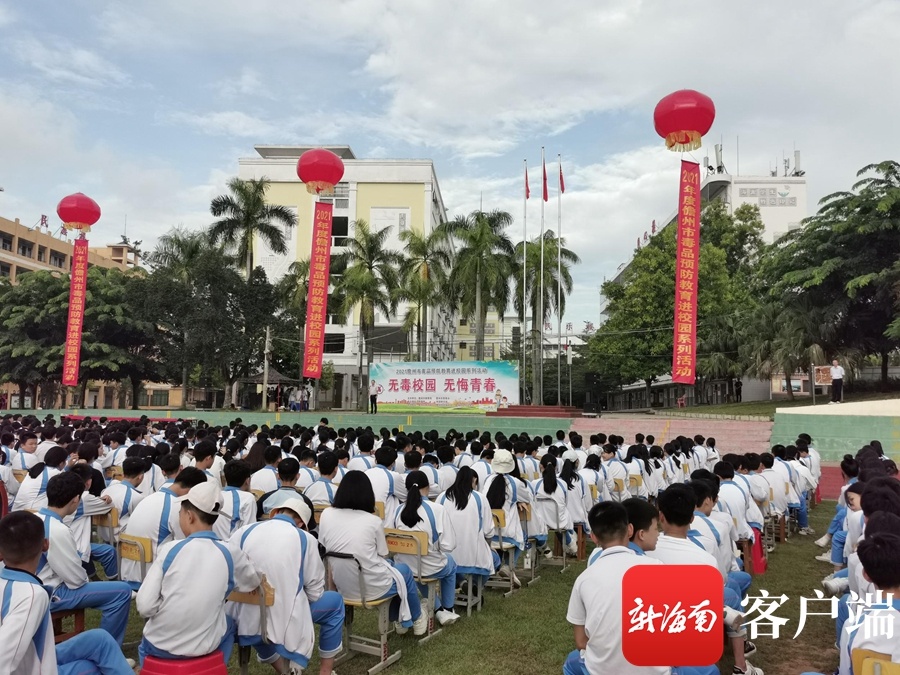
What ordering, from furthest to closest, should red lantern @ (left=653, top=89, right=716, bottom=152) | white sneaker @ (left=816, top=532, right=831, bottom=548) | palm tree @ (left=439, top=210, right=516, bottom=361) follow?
1. palm tree @ (left=439, top=210, right=516, bottom=361)
2. red lantern @ (left=653, top=89, right=716, bottom=152)
3. white sneaker @ (left=816, top=532, right=831, bottom=548)

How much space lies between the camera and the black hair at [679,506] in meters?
3.41

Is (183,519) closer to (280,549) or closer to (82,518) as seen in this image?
(280,549)

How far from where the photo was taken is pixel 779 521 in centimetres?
859

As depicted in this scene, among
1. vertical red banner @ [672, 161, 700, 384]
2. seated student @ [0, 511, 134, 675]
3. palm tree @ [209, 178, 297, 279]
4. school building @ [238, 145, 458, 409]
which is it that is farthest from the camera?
school building @ [238, 145, 458, 409]

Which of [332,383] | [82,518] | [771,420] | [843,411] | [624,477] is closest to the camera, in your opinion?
[82,518]

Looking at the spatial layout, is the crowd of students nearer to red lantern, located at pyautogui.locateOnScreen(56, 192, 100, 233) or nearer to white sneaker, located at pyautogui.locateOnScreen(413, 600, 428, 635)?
white sneaker, located at pyautogui.locateOnScreen(413, 600, 428, 635)

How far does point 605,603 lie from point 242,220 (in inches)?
1248

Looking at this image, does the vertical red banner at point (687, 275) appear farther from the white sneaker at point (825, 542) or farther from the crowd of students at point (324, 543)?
the crowd of students at point (324, 543)

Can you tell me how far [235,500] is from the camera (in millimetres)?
4879

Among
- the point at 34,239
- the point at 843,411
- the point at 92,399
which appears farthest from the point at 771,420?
the point at 34,239

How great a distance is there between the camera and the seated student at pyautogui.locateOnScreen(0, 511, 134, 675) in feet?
7.55

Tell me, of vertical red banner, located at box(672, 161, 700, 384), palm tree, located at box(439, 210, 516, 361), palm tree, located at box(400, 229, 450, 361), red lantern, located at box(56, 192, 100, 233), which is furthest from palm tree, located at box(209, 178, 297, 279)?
vertical red banner, located at box(672, 161, 700, 384)

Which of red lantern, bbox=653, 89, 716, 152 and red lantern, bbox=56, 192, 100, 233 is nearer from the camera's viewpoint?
red lantern, bbox=653, 89, 716, 152

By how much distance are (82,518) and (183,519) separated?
7.21ft
